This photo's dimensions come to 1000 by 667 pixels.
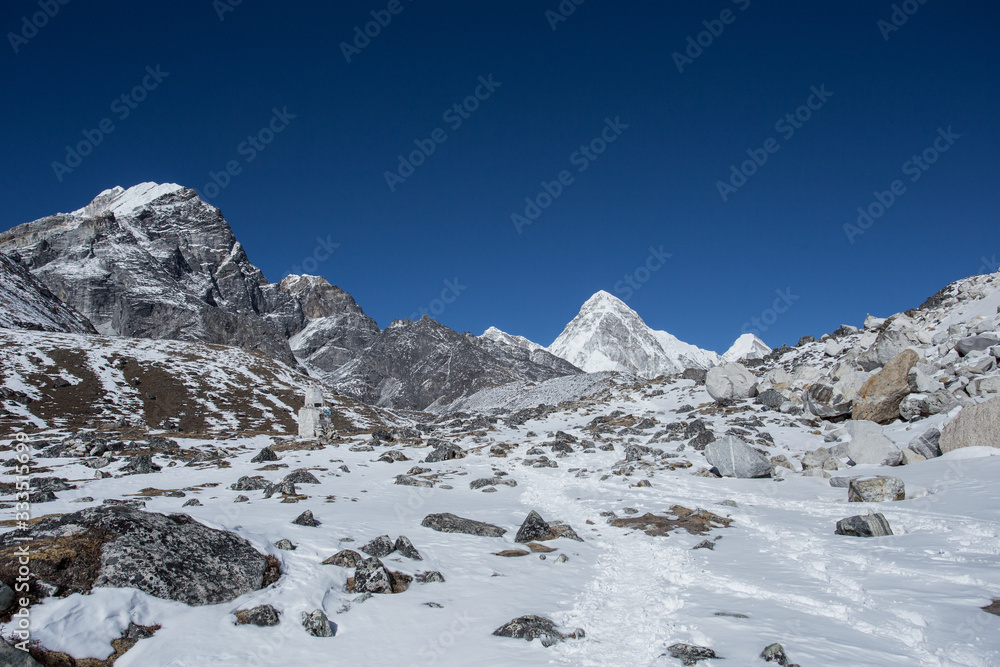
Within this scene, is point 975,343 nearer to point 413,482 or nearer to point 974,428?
point 974,428

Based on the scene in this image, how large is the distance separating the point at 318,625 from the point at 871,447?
702 inches

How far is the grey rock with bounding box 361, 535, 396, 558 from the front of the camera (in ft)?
30.5

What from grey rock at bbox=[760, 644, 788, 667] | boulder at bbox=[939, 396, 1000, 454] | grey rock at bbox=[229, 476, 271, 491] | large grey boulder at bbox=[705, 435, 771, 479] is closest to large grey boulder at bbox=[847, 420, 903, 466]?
boulder at bbox=[939, 396, 1000, 454]

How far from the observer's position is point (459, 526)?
12047mm

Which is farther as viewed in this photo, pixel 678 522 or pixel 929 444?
pixel 929 444

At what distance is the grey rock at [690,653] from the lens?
233 inches

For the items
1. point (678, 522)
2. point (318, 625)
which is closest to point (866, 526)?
point (678, 522)

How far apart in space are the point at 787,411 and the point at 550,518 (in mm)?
20145

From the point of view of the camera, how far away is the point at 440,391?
169500 millimetres

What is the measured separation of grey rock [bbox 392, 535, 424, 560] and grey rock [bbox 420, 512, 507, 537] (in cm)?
223

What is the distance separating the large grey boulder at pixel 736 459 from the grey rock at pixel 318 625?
16.3 m

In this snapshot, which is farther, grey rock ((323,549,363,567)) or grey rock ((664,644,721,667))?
grey rock ((323,549,363,567))

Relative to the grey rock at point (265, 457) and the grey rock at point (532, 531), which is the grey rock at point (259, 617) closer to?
the grey rock at point (532, 531)

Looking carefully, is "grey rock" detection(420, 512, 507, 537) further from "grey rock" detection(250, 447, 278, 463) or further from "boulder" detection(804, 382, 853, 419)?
"boulder" detection(804, 382, 853, 419)
